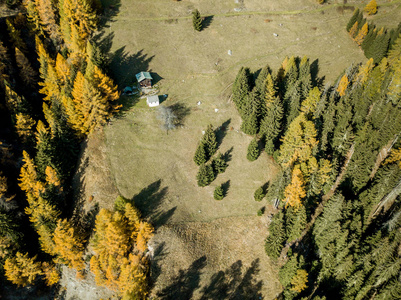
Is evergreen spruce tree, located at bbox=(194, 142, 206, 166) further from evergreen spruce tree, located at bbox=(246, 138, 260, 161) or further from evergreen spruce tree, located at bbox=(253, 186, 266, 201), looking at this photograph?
evergreen spruce tree, located at bbox=(253, 186, 266, 201)

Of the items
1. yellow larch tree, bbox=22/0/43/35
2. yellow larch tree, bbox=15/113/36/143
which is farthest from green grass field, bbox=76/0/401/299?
yellow larch tree, bbox=22/0/43/35

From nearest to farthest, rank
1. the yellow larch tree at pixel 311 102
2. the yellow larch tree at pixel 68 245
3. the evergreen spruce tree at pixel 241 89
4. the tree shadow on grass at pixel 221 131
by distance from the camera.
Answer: the yellow larch tree at pixel 68 245 → the yellow larch tree at pixel 311 102 → the tree shadow on grass at pixel 221 131 → the evergreen spruce tree at pixel 241 89

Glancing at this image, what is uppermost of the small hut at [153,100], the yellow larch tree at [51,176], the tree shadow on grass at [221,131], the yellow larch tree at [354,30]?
the yellow larch tree at [354,30]

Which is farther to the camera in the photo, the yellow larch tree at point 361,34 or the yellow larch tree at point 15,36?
the yellow larch tree at point 361,34

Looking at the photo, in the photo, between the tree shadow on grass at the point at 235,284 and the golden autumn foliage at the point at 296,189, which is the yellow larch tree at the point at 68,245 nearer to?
the tree shadow on grass at the point at 235,284

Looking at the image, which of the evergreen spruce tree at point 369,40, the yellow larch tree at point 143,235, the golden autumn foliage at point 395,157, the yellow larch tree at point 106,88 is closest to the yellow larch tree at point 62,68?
the yellow larch tree at point 106,88

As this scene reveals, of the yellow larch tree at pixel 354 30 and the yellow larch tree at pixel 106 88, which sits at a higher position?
the yellow larch tree at pixel 354 30
